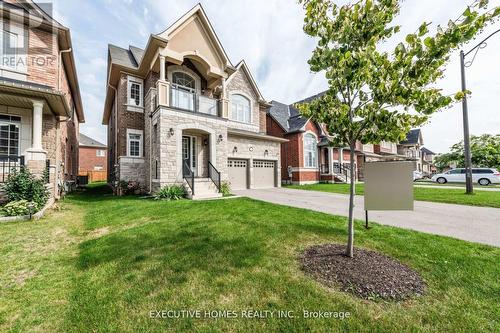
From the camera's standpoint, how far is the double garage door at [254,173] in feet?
49.9

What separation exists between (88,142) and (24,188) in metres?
34.7

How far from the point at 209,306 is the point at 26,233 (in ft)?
18.2

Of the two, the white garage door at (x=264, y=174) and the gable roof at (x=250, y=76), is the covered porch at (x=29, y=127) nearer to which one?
the white garage door at (x=264, y=174)

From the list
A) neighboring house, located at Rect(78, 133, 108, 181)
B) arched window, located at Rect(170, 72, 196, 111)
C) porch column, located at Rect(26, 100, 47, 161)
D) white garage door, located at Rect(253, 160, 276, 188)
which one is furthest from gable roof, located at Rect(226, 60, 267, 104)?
neighboring house, located at Rect(78, 133, 108, 181)

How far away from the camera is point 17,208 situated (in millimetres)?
6398

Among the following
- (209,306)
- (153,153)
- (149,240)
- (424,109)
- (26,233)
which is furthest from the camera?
(153,153)

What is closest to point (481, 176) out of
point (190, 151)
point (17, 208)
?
point (190, 151)

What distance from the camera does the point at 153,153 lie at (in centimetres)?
1180

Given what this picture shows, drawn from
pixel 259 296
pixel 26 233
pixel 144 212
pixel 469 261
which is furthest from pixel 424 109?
pixel 26 233

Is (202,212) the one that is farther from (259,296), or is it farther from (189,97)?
(189,97)

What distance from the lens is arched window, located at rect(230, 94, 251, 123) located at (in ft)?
56.0

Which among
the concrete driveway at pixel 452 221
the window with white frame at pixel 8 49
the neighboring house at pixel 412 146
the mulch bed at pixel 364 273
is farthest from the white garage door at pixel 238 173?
the neighboring house at pixel 412 146

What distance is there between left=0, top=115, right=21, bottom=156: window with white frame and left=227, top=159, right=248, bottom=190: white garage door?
33.3 feet
